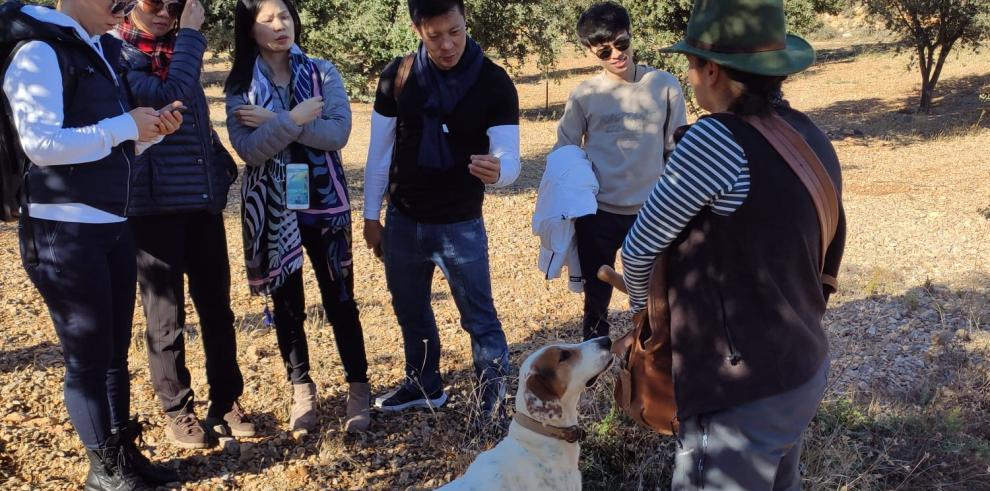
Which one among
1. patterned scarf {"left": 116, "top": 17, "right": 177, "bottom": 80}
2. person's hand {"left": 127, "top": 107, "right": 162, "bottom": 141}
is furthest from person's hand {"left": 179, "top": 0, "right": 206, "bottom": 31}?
person's hand {"left": 127, "top": 107, "right": 162, "bottom": 141}

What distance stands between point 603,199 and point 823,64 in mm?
26016

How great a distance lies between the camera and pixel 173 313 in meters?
3.62

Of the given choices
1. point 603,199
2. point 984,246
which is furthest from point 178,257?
point 984,246

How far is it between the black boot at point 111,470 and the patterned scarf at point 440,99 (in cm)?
173

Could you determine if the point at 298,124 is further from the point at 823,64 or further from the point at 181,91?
the point at 823,64

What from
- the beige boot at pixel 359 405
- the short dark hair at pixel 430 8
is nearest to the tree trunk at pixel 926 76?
the short dark hair at pixel 430 8

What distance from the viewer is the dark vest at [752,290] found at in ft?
6.56

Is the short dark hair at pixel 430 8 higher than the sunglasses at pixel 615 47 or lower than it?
higher

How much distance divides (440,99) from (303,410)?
1.71 meters

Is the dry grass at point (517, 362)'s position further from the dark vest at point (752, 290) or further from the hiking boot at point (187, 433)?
the dark vest at point (752, 290)

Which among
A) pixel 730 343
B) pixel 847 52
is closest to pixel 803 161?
pixel 730 343

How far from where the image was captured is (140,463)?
341cm

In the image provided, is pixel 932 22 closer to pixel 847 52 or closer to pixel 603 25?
pixel 847 52

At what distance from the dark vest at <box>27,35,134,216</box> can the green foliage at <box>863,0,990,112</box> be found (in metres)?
17.2
